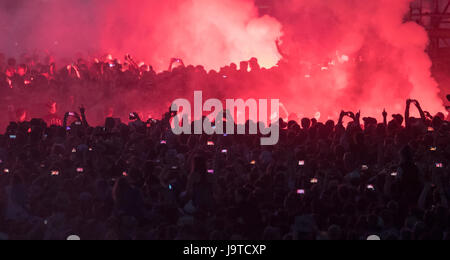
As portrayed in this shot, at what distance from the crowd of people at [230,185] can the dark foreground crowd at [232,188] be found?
0.05 feet

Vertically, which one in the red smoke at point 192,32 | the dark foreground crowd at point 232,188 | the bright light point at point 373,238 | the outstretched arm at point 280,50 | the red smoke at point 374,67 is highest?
the red smoke at point 192,32

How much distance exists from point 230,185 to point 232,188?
237 millimetres

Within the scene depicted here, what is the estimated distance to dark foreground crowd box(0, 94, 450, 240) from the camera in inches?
347

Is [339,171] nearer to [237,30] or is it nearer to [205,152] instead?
[205,152]

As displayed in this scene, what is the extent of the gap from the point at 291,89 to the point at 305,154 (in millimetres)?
10391

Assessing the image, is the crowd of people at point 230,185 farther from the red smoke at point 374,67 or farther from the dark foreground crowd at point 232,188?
the red smoke at point 374,67

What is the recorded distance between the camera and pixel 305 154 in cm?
1093

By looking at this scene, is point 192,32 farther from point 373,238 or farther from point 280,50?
point 373,238

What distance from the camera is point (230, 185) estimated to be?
32.1ft

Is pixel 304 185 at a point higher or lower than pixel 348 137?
lower

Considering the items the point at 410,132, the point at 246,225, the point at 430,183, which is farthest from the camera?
the point at 410,132

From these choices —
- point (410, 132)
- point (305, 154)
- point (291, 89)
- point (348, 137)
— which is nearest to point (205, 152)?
point (305, 154)

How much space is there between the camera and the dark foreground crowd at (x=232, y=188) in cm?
882

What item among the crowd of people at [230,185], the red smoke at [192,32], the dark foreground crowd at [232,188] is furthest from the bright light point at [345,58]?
the dark foreground crowd at [232,188]
